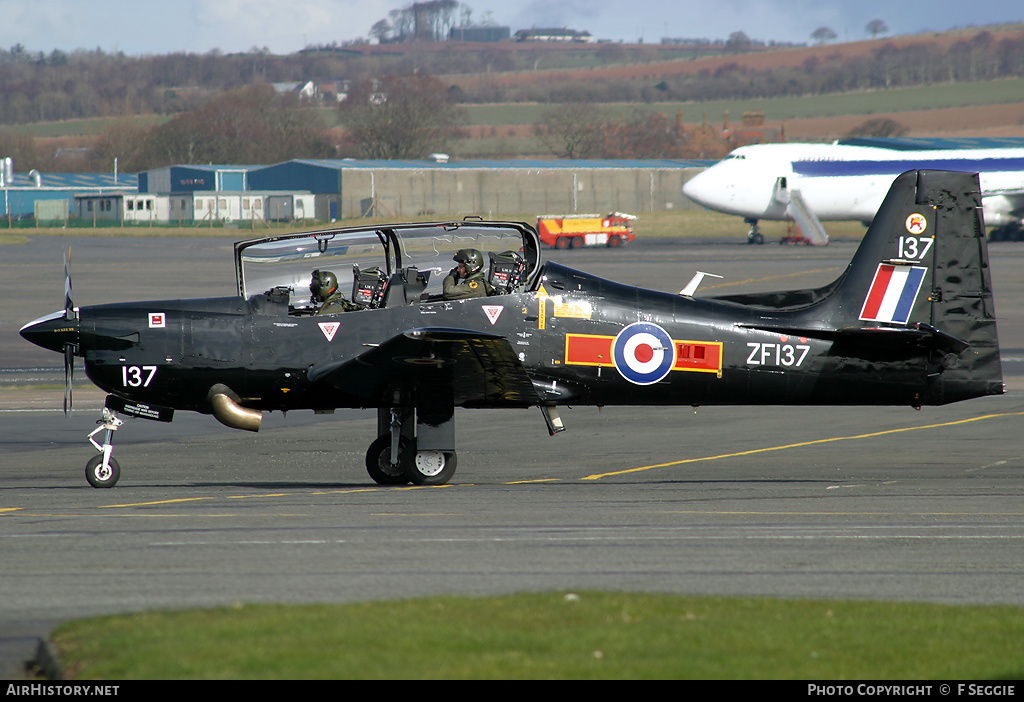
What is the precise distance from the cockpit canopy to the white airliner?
54.1m

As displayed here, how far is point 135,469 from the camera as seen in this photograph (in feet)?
47.9

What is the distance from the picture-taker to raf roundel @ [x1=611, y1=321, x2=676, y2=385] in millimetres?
13359

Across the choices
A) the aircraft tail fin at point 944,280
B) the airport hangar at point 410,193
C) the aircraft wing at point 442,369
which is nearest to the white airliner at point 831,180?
the airport hangar at point 410,193

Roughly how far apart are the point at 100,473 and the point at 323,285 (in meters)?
3.18

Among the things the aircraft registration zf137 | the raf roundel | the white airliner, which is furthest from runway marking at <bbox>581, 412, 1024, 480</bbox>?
the white airliner

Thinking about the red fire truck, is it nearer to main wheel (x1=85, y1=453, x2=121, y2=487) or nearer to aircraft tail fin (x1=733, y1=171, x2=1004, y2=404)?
aircraft tail fin (x1=733, y1=171, x2=1004, y2=404)

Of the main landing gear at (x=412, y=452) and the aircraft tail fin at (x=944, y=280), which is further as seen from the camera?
the aircraft tail fin at (x=944, y=280)

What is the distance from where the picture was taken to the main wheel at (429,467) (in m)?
13.3

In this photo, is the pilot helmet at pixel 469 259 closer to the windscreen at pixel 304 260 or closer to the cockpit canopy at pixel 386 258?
the cockpit canopy at pixel 386 258

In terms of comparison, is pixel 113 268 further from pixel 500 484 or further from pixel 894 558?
pixel 894 558

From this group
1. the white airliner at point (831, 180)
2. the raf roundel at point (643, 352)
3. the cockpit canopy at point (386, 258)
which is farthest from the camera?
the white airliner at point (831, 180)

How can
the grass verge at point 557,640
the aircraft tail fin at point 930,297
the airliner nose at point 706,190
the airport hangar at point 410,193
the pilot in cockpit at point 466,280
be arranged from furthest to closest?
1. the airport hangar at point 410,193
2. the airliner nose at point 706,190
3. the aircraft tail fin at point 930,297
4. the pilot in cockpit at point 466,280
5. the grass verge at point 557,640

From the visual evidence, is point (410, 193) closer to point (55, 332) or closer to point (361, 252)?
point (361, 252)

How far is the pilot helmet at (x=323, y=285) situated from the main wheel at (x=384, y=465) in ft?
5.90
